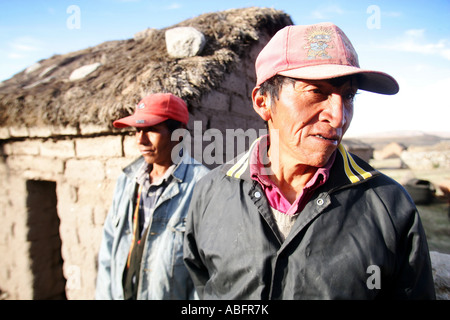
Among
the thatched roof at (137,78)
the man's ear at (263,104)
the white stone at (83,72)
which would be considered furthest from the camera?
the white stone at (83,72)

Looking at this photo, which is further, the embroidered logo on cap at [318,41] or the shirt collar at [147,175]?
the shirt collar at [147,175]

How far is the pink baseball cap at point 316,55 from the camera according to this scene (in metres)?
1.03

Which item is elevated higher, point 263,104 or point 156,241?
point 263,104

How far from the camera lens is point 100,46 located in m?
4.86

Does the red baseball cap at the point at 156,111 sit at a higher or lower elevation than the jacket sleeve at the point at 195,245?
higher

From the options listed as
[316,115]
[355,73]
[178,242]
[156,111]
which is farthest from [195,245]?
[355,73]

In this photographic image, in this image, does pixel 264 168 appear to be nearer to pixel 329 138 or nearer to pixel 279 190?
pixel 279 190

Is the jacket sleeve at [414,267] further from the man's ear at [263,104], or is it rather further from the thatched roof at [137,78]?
the thatched roof at [137,78]

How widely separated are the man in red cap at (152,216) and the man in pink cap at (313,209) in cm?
51

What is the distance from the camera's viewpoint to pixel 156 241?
1.73m

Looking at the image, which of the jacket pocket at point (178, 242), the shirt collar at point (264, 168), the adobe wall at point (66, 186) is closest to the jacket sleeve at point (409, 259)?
the shirt collar at point (264, 168)

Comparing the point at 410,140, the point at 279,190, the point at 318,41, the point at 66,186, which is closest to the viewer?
the point at 318,41

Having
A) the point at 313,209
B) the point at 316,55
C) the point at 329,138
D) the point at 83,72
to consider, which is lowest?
the point at 313,209

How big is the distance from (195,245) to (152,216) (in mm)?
496
